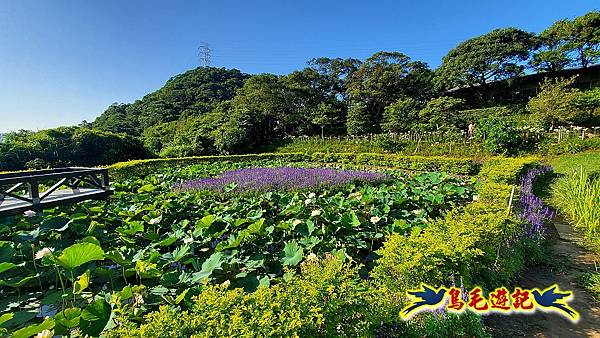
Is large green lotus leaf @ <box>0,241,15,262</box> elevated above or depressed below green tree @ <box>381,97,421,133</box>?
below

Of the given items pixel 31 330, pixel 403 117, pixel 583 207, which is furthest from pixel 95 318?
pixel 403 117

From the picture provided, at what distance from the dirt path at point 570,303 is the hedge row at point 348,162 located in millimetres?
9347

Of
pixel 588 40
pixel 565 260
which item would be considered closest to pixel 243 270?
pixel 565 260

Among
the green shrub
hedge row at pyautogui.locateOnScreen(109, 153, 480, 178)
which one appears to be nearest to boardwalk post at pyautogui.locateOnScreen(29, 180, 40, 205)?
hedge row at pyautogui.locateOnScreen(109, 153, 480, 178)

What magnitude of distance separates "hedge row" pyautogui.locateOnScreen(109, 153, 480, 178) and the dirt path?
9.35m

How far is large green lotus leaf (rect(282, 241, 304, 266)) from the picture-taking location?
106 inches

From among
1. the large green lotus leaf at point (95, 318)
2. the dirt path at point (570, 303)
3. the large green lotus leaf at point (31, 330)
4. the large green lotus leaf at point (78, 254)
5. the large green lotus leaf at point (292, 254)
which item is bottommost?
the dirt path at point (570, 303)

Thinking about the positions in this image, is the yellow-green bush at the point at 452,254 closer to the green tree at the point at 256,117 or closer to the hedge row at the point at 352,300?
the hedge row at the point at 352,300

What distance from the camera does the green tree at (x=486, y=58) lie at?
25688 millimetres

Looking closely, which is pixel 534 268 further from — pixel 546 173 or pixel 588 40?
pixel 588 40

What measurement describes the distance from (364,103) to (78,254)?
3107 cm

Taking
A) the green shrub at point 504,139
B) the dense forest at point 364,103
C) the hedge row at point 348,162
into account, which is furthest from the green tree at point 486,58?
the hedge row at point 348,162

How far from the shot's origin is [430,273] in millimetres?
2211

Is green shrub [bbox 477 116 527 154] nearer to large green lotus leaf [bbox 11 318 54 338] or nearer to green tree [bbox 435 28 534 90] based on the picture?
green tree [bbox 435 28 534 90]
